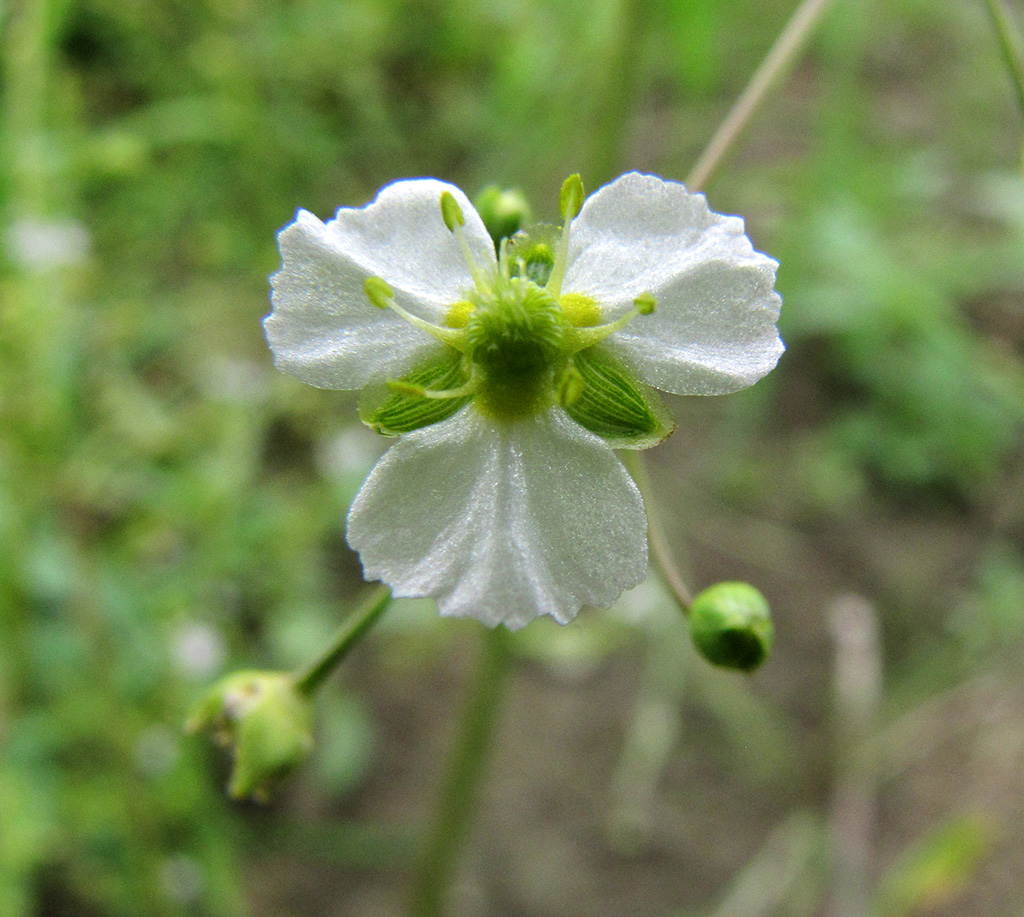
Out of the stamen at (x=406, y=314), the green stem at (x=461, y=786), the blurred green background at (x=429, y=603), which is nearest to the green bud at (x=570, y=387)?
the stamen at (x=406, y=314)

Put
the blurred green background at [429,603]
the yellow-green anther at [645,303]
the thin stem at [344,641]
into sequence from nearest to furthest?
1. the yellow-green anther at [645,303]
2. the thin stem at [344,641]
3. the blurred green background at [429,603]

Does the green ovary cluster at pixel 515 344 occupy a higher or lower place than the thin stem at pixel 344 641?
higher

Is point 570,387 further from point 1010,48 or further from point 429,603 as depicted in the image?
point 429,603

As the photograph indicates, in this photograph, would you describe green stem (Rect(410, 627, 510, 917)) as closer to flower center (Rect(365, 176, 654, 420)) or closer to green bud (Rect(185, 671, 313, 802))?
green bud (Rect(185, 671, 313, 802))

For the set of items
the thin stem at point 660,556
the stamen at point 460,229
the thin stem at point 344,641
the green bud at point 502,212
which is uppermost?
the green bud at point 502,212

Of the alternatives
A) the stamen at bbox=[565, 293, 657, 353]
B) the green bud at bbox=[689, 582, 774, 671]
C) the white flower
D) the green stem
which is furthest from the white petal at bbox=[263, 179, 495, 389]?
the green stem

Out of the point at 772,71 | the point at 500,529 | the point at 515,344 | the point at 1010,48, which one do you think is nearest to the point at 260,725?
the point at 500,529

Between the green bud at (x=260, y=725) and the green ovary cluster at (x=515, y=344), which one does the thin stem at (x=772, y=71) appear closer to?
the green ovary cluster at (x=515, y=344)
